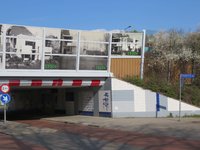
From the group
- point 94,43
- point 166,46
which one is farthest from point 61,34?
point 166,46

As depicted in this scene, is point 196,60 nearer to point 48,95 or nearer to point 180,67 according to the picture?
point 180,67

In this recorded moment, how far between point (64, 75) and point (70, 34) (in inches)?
134

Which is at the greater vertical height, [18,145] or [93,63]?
[93,63]

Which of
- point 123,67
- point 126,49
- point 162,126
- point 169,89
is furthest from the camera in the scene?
point 123,67

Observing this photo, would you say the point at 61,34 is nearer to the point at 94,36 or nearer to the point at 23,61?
the point at 94,36

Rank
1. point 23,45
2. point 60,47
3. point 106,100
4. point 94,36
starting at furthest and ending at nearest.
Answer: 1. point 94,36
2. point 106,100
3. point 60,47
4. point 23,45

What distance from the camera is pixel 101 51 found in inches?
875

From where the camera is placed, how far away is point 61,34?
20.7m

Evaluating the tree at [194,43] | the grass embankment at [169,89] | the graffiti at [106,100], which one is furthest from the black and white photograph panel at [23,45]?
the tree at [194,43]

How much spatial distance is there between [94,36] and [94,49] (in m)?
1.09

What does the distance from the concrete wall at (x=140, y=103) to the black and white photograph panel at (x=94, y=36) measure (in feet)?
14.3

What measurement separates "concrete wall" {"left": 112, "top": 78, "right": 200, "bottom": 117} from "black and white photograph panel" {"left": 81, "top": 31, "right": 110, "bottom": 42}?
172 inches

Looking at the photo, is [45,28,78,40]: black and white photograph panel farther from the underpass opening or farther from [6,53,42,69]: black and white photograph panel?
the underpass opening

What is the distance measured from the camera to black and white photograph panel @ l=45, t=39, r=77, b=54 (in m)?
20.3
